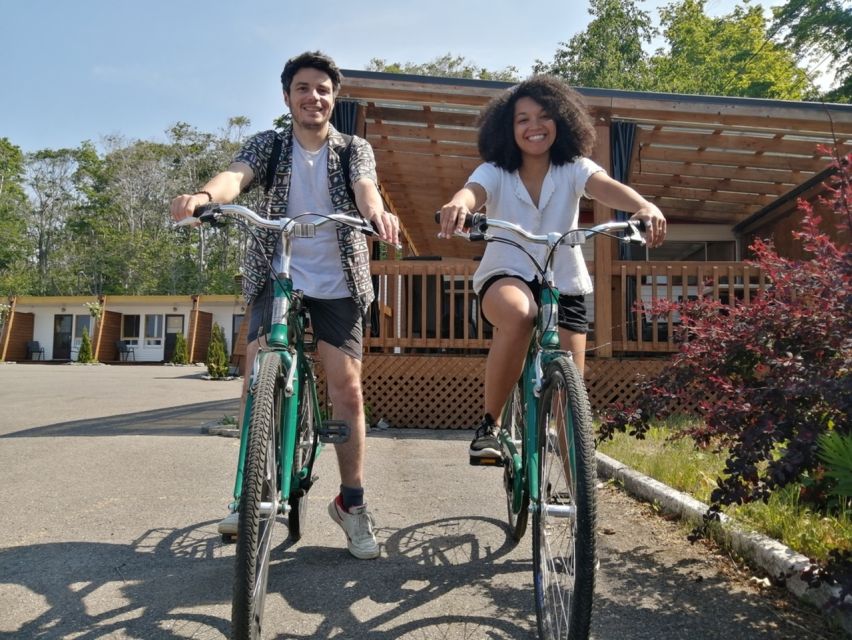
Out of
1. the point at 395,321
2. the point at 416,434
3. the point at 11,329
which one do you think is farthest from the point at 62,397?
the point at 11,329

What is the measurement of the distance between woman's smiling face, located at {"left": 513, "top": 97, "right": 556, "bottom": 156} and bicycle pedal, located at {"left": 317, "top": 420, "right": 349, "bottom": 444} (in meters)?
1.33

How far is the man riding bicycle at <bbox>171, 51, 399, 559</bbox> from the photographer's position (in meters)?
2.78

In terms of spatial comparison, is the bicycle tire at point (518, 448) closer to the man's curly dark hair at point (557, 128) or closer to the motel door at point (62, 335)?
the man's curly dark hair at point (557, 128)

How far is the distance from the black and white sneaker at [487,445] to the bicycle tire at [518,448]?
43 millimetres

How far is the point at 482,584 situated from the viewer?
8.41 feet

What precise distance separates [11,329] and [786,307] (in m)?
39.0

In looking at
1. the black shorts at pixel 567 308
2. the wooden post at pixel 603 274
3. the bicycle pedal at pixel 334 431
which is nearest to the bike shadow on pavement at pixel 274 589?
the bicycle pedal at pixel 334 431

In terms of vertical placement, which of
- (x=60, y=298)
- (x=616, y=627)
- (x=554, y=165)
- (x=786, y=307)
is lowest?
(x=616, y=627)

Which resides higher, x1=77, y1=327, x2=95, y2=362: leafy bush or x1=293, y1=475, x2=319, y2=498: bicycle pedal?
x1=77, y1=327, x2=95, y2=362: leafy bush

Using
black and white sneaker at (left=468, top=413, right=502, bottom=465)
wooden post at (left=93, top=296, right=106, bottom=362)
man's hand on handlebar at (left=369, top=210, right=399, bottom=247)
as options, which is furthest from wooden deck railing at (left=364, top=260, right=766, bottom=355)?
wooden post at (left=93, top=296, right=106, bottom=362)

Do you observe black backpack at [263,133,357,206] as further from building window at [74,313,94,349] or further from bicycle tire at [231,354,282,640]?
building window at [74,313,94,349]

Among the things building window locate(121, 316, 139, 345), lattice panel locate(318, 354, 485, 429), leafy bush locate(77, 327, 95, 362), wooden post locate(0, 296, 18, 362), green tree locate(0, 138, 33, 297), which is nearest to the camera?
lattice panel locate(318, 354, 485, 429)

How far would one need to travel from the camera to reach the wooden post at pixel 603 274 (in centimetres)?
765

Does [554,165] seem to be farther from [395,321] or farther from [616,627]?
[395,321]
